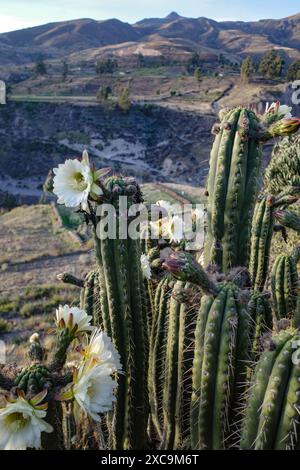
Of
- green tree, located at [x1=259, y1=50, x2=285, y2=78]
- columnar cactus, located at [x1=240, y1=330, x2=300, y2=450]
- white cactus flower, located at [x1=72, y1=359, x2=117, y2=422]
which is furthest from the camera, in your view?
green tree, located at [x1=259, y1=50, x2=285, y2=78]

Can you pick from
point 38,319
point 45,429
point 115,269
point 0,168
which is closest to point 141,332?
point 115,269

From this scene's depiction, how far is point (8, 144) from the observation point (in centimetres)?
4603

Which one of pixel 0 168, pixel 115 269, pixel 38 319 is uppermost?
pixel 115 269

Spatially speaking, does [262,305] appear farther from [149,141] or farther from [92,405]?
[149,141]

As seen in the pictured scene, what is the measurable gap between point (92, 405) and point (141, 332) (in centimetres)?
82

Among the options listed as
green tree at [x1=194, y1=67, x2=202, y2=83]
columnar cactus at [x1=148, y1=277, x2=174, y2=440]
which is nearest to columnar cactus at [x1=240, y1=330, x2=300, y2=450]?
columnar cactus at [x1=148, y1=277, x2=174, y2=440]

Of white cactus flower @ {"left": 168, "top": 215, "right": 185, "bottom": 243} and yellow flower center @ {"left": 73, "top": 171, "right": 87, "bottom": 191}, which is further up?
yellow flower center @ {"left": 73, "top": 171, "right": 87, "bottom": 191}

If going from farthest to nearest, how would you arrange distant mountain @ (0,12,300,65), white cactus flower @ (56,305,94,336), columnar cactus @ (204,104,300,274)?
distant mountain @ (0,12,300,65) < columnar cactus @ (204,104,300,274) < white cactus flower @ (56,305,94,336)

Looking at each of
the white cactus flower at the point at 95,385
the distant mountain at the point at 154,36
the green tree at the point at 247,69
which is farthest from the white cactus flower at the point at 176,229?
the distant mountain at the point at 154,36

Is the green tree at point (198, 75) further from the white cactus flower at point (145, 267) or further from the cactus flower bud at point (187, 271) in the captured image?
the cactus flower bud at point (187, 271)

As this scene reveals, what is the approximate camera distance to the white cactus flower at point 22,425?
71.0 inches

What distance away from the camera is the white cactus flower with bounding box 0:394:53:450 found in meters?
1.80

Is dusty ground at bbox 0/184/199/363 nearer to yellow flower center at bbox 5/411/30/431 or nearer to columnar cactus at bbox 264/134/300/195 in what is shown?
yellow flower center at bbox 5/411/30/431

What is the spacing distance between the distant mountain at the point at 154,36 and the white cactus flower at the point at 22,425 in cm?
12043
